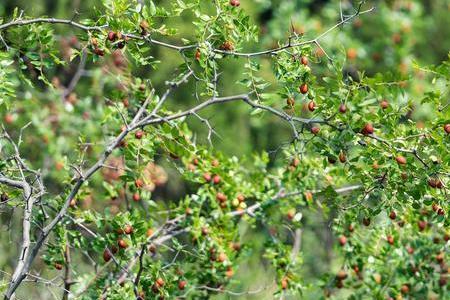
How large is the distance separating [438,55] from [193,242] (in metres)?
7.55

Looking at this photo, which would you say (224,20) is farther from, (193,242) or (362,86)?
(193,242)

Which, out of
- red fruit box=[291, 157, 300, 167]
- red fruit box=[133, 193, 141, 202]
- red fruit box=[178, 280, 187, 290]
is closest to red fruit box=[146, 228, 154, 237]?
red fruit box=[133, 193, 141, 202]

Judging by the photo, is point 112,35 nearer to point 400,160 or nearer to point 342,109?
point 342,109

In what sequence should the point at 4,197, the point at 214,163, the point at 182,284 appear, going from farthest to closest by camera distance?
the point at 214,163 < the point at 182,284 < the point at 4,197

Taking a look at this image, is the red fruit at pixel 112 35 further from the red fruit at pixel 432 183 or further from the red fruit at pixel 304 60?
the red fruit at pixel 432 183

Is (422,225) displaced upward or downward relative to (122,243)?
downward

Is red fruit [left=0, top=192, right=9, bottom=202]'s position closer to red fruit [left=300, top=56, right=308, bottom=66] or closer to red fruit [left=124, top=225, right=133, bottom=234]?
red fruit [left=124, top=225, right=133, bottom=234]

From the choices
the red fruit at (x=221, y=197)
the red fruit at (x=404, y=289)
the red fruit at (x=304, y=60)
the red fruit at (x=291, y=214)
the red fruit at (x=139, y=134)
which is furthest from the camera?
the red fruit at (x=291, y=214)

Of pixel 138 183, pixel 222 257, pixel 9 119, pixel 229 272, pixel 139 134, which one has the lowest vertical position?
pixel 9 119

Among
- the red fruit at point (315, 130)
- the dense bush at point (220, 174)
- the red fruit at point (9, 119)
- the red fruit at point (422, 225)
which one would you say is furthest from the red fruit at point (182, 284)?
the red fruit at point (9, 119)

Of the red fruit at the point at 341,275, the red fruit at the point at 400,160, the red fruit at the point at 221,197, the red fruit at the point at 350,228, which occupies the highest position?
the red fruit at the point at 400,160

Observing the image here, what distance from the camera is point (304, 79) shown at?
3.02 m

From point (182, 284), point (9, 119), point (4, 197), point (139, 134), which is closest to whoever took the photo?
point (4, 197)

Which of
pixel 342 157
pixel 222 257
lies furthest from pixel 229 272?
pixel 342 157
